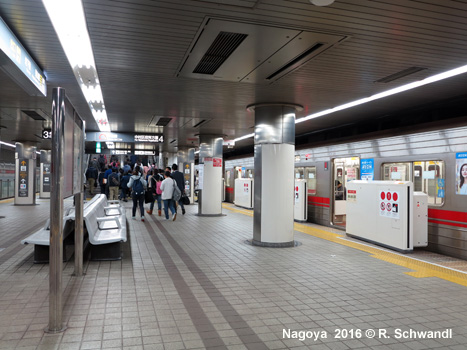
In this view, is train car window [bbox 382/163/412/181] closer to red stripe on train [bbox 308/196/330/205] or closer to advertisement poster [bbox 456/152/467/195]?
advertisement poster [bbox 456/152/467/195]

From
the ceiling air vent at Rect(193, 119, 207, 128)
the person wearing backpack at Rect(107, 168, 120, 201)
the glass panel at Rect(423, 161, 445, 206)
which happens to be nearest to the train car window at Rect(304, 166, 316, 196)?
the ceiling air vent at Rect(193, 119, 207, 128)

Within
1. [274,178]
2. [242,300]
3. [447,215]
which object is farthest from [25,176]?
[447,215]

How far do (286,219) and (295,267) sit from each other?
1848 millimetres

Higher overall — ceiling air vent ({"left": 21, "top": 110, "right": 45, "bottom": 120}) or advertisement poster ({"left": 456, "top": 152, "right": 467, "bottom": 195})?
ceiling air vent ({"left": 21, "top": 110, "right": 45, "bottom": 120})

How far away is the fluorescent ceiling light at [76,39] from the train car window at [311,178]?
21.8ft

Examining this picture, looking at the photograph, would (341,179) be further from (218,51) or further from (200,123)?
(218,51)

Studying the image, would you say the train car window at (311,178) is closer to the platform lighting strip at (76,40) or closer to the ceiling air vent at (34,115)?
the platform lighting strip at (76,40)

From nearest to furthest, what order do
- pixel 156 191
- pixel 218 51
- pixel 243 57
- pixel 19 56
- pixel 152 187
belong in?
1. pixel 19 56
2. pixel 218 51
3. pixel 243 57
4. pixel 152 187
5. pixel 156 191

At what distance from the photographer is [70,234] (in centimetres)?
654

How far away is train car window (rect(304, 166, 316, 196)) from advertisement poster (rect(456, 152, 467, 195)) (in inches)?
197

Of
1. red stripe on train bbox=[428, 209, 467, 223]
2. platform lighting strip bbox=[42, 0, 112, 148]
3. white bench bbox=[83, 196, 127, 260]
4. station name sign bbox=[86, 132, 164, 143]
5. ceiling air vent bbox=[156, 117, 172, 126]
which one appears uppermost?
platform lighting strip bbox=[42, 0, 112, 148]

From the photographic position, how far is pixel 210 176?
12852 mm

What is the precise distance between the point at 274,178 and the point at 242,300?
3.65m

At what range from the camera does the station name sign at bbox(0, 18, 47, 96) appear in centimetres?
407
